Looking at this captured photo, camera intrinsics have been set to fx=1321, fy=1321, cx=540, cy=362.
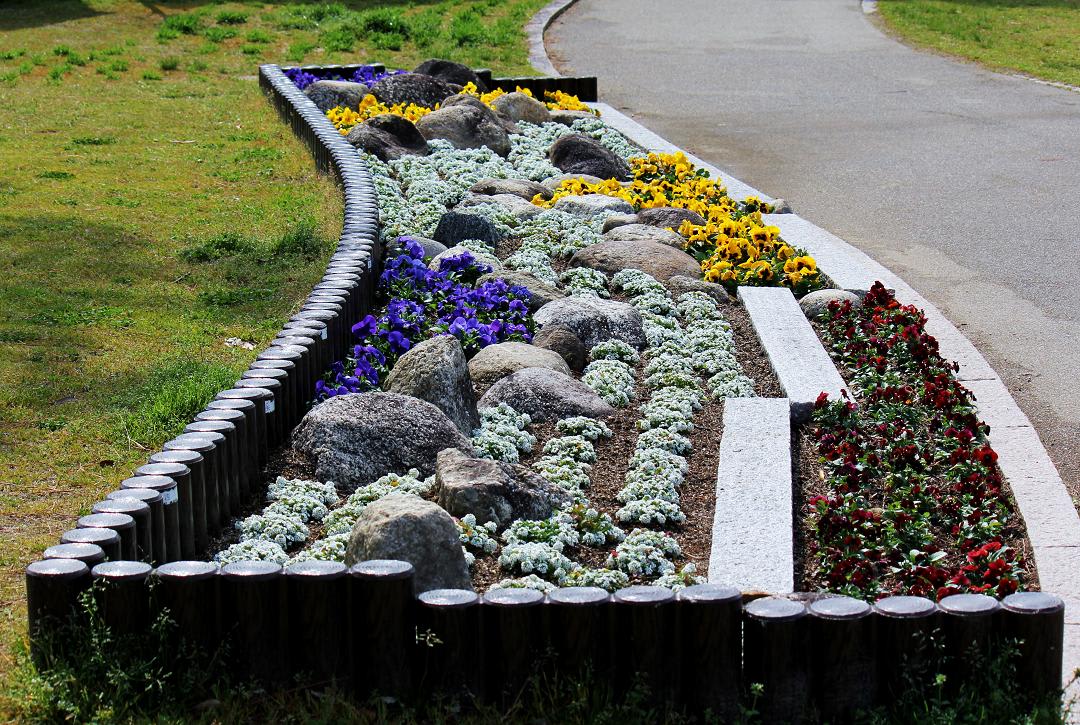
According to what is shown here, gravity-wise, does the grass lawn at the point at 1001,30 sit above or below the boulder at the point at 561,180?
above

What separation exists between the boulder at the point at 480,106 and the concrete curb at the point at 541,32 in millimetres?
4494

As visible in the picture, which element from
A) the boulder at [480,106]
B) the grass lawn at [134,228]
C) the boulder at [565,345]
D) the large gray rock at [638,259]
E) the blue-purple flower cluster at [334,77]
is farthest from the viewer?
the blue-purple flower cluster at [334,77]

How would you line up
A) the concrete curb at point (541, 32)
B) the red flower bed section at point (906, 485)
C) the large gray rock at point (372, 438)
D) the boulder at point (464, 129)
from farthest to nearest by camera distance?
the concrete curb at point (541, 32) < the boulder at point (464, 129) < the large gray rock at point (372, 438) < the red flower bed section at point (906, 485)

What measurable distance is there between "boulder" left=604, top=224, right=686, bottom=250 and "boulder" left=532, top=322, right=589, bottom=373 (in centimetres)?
200

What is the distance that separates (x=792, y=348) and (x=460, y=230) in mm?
2686

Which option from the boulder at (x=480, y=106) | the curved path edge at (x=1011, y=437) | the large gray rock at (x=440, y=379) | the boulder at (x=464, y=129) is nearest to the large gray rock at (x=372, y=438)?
the large gray rock at (x=440, y=379)

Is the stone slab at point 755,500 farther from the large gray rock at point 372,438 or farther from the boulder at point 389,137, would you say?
the boulder at point 389,137

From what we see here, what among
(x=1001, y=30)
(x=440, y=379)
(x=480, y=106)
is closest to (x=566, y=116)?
(x=480, y=106)

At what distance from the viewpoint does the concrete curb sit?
17.9 m

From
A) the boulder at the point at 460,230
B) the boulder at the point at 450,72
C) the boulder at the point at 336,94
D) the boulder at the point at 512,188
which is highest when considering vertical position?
the boulder at the point at 450,72

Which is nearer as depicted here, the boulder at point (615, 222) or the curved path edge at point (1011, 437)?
the curved path edge at point (1011, 437)

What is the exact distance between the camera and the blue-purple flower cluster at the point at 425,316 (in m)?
6.16

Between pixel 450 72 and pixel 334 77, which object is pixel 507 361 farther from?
pixel 334 77

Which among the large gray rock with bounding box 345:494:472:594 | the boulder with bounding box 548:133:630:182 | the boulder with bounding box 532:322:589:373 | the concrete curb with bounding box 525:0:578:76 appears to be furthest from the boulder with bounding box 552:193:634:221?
the concrete curb with bounding box 525:0:578:76
